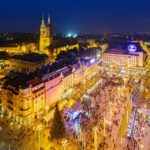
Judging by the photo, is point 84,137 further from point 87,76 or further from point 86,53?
point 86,53

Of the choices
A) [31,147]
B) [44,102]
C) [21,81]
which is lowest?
[31,147]

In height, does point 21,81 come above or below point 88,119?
above

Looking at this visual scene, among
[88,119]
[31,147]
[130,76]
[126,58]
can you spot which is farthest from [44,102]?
[126,58]

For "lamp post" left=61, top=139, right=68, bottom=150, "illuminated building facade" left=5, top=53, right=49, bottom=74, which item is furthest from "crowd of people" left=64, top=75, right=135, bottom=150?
"illuminated building facade" left=5, top=53, right=49, bottom=74

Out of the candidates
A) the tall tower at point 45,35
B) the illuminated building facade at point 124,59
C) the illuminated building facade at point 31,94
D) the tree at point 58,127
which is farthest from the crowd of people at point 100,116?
the tall tower at point 45,35

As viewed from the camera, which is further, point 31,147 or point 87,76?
point 87,76

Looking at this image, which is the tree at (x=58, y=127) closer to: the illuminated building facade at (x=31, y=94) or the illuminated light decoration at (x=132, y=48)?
the illuminated building facade at (x=31, y=94)

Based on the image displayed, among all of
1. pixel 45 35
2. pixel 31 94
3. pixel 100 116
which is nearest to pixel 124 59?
pixel 45 35

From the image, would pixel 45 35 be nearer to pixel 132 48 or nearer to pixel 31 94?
pixel 132 48
